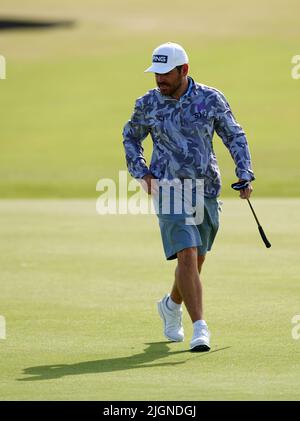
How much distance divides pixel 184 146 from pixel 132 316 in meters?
1.91

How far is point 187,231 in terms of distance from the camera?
891 centimetres

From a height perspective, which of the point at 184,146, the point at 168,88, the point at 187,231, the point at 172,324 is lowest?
the point at 172,324

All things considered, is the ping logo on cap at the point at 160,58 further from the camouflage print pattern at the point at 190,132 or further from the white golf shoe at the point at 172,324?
the white golf shoe at the point at 172,324

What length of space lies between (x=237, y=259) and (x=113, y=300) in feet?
10.9

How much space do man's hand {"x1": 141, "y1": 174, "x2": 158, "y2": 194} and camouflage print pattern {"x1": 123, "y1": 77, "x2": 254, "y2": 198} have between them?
4 centimetres

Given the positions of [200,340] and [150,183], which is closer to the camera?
[200,340]

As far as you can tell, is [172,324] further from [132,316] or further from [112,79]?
[112,79]

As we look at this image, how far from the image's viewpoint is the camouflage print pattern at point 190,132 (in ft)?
29.3

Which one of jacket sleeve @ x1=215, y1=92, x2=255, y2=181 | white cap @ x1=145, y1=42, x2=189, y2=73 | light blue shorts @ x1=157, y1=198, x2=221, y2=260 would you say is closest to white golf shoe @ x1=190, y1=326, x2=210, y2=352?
light blue shorts @ x1=157, y1=198, x2=221, y2=260

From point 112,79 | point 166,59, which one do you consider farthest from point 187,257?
point 112,79

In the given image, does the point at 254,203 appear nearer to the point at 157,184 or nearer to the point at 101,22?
the point at 157,184

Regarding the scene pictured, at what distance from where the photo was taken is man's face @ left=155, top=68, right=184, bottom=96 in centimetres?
882

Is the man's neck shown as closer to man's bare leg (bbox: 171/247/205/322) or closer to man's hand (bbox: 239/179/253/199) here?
man's hand (bbox: 239/179/253/199)

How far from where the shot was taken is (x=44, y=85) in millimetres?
52125
